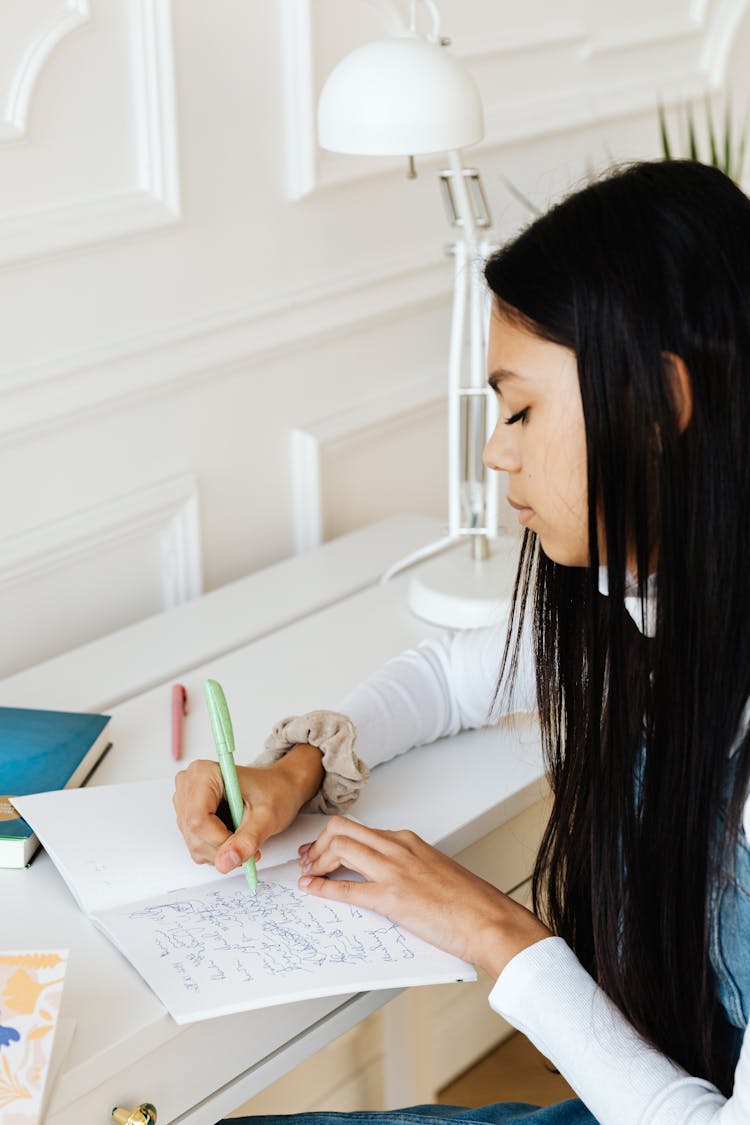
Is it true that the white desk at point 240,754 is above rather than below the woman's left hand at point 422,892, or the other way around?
below

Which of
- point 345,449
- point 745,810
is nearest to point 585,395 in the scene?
point 745,810

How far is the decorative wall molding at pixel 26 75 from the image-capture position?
4.02 ft

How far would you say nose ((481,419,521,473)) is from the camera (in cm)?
91

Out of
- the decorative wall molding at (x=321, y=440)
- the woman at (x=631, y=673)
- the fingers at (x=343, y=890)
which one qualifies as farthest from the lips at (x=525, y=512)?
the decorative wall molding at (x=321, y=440)

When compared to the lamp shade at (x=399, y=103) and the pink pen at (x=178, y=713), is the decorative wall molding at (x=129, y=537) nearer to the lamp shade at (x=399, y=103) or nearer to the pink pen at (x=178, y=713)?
the pink pen at (x=178, y=713)

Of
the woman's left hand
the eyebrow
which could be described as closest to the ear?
the eyebrow

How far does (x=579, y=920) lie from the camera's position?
3.26ft

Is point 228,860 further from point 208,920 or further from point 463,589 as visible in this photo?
point 463,589

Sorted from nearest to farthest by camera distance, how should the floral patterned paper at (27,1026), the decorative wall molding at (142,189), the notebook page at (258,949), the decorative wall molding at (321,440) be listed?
the floral patterned paper at (27,1026) < the notebook page at (258,949) < the decorative wall molding at (142,189) < the decorative wall molding at (321,440)

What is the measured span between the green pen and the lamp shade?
1.71 ft

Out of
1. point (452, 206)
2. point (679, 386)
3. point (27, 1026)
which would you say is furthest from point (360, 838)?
point (452, 206)

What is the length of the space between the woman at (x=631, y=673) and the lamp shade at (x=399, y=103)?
0.35 meters

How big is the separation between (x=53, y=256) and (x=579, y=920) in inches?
31.3

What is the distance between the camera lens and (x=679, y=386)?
2.56ft
